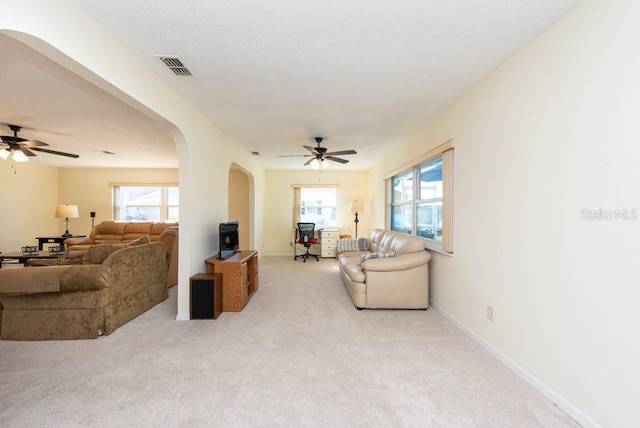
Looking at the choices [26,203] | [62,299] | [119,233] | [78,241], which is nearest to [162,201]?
[119,233]

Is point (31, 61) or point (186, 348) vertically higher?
point (31, 61)

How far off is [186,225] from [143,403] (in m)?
1.90

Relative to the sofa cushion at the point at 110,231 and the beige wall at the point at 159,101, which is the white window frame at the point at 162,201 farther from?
the beige wall at the point at 159,101

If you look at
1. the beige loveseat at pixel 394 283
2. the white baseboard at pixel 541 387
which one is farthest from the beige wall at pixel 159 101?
the white baseboard at pixel 541 387

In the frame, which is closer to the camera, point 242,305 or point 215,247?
point 242,305

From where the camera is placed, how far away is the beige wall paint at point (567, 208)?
1.48 m

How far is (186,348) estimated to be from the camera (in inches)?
104

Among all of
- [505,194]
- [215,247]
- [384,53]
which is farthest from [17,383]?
[505,194]

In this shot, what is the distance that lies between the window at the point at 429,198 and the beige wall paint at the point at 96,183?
6056 mm

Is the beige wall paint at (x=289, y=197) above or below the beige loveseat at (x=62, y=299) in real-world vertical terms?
above

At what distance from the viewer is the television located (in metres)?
3.76

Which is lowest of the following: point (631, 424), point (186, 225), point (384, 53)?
point (631, 424)

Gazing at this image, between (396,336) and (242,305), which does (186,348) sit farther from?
(396,336)

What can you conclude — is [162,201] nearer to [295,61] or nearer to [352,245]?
[352,245]
